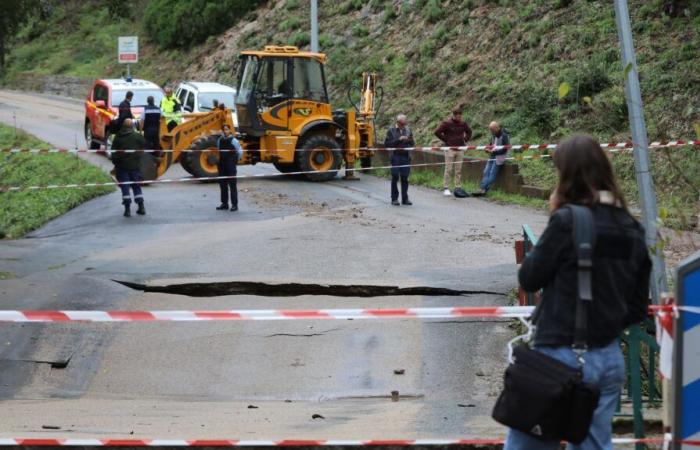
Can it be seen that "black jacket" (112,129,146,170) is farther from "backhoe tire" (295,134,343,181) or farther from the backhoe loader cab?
"backhoe tire" (295,134,343,181)

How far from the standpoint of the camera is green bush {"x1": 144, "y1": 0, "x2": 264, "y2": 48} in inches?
1918

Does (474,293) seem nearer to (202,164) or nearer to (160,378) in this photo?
(160,378)

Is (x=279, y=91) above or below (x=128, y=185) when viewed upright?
above

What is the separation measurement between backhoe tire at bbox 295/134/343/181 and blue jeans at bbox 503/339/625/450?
18894 millimetres

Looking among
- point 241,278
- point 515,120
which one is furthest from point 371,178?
point 241,278

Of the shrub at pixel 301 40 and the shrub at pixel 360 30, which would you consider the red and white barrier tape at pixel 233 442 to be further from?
the shrub at pixel 301 40

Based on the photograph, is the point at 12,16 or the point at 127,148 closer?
the point at 127,148

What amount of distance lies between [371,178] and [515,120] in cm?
372

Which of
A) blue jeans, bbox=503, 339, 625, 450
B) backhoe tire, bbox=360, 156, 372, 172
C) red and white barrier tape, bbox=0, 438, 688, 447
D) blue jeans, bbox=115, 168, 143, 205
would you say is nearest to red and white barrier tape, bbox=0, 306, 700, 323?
Result: red and white barrier tape, bbox=0, 438, 688, 447

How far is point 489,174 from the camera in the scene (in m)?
22.0

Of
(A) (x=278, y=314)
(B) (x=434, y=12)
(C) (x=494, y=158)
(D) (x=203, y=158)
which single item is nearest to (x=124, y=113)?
(D) (x=203, y=158)

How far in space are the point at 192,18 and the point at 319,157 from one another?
2771cm

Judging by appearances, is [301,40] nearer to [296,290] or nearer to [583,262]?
[296,290]

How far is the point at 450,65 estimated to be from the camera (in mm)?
32125
